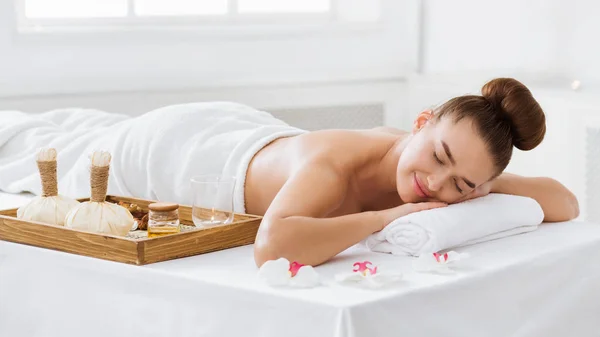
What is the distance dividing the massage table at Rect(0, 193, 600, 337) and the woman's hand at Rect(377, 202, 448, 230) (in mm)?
73

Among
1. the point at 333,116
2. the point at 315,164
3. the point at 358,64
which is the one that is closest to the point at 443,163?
the point at 315,164

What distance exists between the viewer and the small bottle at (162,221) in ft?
6.23

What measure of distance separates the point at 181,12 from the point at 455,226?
242cm

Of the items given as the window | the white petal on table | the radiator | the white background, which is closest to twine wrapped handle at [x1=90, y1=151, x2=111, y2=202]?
the white petal on table

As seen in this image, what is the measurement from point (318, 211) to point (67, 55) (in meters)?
2.07

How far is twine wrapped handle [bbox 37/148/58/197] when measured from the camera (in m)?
2.01

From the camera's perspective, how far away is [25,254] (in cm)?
189

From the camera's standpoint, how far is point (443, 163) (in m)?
1.89

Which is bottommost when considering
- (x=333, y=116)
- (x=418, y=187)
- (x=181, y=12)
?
(x=333, y=116)

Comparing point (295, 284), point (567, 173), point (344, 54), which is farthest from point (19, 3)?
point (295, 284)

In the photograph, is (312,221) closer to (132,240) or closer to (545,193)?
(132,240)

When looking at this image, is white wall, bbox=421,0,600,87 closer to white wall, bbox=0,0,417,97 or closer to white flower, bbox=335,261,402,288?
white wall, bbox=0,0,417,97

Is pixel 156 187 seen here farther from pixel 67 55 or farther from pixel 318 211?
pixel 67 55

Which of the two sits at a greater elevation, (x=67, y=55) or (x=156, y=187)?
(x=67, y=55)
